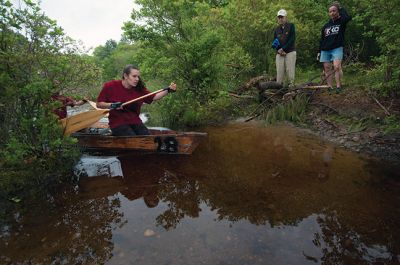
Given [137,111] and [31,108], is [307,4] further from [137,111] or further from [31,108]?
[31,108]

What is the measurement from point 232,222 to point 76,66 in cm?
388

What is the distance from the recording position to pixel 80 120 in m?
6.22

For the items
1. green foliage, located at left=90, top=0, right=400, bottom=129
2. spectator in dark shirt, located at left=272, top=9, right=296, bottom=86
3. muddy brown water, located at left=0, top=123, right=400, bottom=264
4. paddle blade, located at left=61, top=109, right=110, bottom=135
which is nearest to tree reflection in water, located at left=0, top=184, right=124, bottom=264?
muddy brown water, located at left=0, top=123, right=400, bottom=264

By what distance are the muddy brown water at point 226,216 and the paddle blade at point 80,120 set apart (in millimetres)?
1280

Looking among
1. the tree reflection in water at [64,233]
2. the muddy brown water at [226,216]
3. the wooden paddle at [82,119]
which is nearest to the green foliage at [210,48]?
the wooden paddle at [82,119]

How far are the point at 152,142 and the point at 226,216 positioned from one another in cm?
281

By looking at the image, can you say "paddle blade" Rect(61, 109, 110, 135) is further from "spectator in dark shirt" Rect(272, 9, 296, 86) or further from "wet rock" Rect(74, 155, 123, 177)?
"spectator in dark shirt" Rect(272, 9, 296, 86)

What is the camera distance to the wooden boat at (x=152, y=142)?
19.9 ft

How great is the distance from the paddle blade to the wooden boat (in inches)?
14.1

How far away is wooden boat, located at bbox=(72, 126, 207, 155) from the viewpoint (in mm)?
6074

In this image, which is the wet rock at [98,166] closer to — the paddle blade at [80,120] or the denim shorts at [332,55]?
the paddle blade at [80,120]

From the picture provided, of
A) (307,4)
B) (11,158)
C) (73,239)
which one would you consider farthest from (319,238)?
(307,4)

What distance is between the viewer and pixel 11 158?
4520mm

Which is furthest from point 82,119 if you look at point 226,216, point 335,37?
point 335,37
